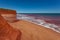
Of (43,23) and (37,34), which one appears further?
(43,23)

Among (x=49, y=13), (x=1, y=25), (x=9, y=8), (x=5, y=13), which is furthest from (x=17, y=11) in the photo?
(x=1, y=25)

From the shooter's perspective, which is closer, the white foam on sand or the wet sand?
the wet sand

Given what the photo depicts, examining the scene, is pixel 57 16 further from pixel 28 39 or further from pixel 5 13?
pixel 28 39

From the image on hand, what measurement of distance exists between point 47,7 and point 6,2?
1284 millimetres

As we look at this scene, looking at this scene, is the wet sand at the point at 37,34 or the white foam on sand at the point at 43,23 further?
the white foam on sand at the point at 43,23

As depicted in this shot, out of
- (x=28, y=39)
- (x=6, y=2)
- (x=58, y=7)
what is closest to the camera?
(x=28, y=39)


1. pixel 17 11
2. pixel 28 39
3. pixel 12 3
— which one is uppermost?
pixel 12 3

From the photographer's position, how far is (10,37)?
A: 0.88 m

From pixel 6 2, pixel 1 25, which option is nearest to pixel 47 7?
pixel 6 2

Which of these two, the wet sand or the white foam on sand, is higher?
the wet sand

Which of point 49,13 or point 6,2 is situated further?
point 49,13

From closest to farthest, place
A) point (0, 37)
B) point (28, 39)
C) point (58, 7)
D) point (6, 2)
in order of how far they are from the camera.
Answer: point (0, 37)
point (28, 39)
point (6, 2)
point (58, 7)

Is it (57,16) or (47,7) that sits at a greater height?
(47,7)

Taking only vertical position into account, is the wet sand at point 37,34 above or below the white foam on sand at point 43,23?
above
